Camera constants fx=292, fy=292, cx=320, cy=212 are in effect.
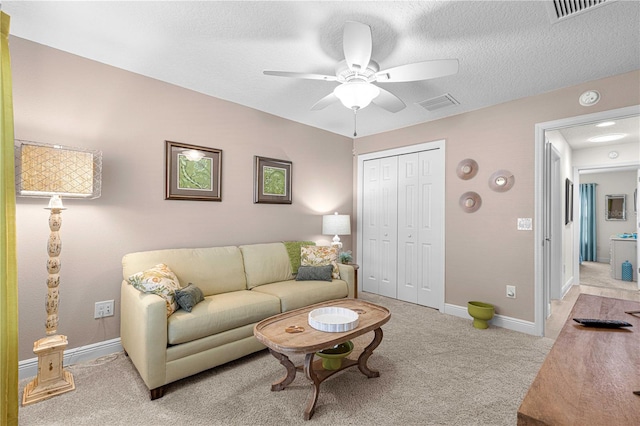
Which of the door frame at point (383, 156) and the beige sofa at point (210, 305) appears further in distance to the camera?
the door frame at point (383, 156)

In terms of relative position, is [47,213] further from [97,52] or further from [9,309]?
[97,52]

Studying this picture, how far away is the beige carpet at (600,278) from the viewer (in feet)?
16.6

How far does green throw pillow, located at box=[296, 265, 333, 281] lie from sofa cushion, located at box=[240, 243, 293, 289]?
0.20 meters

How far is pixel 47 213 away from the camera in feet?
7.41

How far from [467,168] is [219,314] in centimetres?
311

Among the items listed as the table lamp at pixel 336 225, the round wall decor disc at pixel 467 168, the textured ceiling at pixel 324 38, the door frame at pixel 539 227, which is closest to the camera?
the textured ceiling at pixel 324 38

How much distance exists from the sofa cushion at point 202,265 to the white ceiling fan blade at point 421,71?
2161 millimetres

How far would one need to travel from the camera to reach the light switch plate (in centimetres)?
306

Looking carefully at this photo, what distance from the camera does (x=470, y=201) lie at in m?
3.46

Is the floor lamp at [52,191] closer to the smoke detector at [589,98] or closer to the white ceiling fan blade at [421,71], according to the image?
the white ceiling fan blade at [421,71]

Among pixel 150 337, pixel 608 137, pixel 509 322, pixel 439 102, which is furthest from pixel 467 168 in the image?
pixel 150 337

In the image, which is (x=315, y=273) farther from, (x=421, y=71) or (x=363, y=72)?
(x=421, y=71)

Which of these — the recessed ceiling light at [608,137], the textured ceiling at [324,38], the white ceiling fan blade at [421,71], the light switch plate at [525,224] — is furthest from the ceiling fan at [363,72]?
the recessed ceiling light at [608,137]

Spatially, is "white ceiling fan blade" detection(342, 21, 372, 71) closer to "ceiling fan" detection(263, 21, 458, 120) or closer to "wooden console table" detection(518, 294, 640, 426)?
"ceiling fan" detection(263, 21, 458, 120)
